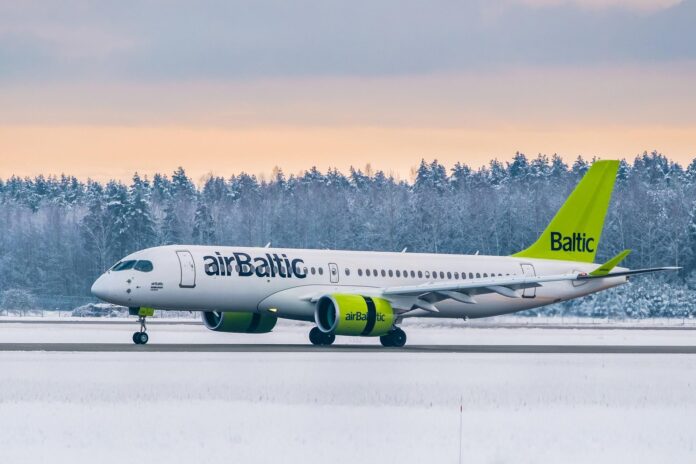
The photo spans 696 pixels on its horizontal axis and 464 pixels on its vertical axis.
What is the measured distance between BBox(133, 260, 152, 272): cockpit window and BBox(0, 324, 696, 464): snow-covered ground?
7.35m

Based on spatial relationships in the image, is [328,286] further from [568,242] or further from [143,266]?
[568,242]

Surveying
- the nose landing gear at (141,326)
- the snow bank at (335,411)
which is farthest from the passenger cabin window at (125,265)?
the snow bank at (335,411)

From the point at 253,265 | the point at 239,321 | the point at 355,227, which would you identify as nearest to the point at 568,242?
the point at 239,321

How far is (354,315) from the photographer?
50.9 meters

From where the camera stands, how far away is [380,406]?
27609mm

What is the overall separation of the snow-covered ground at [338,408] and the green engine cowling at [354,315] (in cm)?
610

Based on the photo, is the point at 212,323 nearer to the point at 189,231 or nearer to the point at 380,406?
the point at 380,406

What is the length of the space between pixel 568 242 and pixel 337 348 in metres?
17.4

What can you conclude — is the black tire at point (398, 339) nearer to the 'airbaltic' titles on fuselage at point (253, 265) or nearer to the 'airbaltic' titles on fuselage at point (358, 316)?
the 'airbaltic' titles on fuselage at point (358, 316)

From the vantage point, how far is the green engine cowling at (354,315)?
50656mm

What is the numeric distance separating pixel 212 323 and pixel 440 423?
31693 mm

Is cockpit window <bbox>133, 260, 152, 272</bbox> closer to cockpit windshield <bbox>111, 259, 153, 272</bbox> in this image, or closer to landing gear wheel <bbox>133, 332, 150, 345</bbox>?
cockpit windshield <bbox>111, 259, 153, 272</bbox>

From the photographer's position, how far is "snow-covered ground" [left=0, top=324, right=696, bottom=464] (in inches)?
818

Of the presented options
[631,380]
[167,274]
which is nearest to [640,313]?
[167,274]
